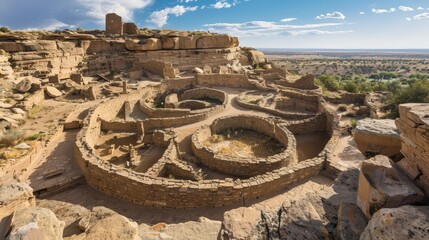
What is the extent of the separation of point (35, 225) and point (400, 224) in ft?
16.0

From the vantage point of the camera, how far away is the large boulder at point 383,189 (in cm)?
339

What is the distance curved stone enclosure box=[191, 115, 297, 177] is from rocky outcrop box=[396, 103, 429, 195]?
23.1ft

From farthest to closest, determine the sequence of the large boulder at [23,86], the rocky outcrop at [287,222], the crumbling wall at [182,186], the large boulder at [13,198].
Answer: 1. the large boulder at [23,86]
2. the crumbling wall at [182,186]
3. the large boulder at [13,198]
4. the rocky outcrop at [287,222]

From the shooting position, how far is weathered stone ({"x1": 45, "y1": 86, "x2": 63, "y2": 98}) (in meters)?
21.0

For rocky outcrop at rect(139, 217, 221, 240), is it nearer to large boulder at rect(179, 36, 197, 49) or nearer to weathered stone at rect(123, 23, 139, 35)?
large boulder at rect(179, 36, 197, 49)

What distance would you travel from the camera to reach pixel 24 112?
16.3 m

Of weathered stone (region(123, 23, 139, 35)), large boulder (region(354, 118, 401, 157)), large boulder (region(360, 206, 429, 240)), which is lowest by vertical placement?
large boulder (region(360, 206, 429, 240))

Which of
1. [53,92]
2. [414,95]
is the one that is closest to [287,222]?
[414,95]

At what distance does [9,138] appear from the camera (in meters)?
12.1

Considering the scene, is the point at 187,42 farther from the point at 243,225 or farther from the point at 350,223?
the point at 350,223

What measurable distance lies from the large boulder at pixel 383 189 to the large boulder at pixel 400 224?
0.38 metres

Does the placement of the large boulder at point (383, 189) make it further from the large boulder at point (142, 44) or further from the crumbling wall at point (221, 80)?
the large boulder at point (142, 44)

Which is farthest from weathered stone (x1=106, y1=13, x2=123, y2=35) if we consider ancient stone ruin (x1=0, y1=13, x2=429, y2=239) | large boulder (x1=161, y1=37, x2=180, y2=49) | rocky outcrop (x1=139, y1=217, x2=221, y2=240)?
rocky outcrop (x1=139, y1=217, x2=221, y2=240)

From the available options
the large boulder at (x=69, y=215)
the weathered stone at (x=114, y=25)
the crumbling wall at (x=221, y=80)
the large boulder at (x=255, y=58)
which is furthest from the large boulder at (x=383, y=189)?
the weathered stone at (x=114, y=25)
